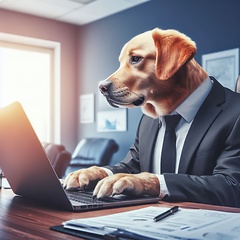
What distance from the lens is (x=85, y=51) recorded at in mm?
5363

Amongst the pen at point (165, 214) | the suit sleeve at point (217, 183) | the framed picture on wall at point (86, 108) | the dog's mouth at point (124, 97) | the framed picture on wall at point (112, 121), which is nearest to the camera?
the pen at point (165, 214)

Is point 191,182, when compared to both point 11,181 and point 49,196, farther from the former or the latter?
point 11,181

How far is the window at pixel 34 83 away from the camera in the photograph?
5.02 m

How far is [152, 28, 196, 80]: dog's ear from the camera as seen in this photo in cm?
139

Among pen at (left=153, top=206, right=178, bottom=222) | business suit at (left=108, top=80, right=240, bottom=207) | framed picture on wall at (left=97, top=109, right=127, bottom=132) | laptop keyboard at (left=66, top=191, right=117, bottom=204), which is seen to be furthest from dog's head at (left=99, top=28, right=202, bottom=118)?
framed picture on wall at (left=97, top=109, right=127, bottom=132)

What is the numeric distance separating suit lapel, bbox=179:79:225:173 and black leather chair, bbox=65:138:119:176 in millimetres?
2769

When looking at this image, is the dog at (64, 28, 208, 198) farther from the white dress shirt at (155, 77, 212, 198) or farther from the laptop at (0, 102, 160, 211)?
the laptop at (0, 102, 160, 211)

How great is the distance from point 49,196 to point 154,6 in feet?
12.6

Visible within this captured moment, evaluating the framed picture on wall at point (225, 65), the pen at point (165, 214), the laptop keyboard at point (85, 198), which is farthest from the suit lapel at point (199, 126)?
the framed picture on wall at point (225, 65)

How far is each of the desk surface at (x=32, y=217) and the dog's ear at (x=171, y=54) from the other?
551 millimetres

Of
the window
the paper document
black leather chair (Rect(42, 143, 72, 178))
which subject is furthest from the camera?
the window

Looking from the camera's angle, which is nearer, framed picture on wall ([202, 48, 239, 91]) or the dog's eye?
the dog's eye

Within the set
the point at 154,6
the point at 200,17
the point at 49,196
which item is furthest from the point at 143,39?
the point at 154,6

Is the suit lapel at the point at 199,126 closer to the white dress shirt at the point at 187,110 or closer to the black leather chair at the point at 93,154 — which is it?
the white dress shirt at the point at 187,110
